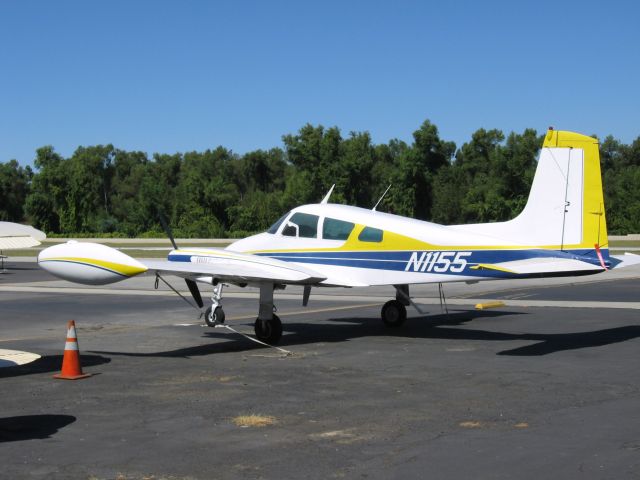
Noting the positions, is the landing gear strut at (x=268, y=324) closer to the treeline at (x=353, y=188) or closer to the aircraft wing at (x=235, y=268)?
the aircraft wing at (x=235, y=268)

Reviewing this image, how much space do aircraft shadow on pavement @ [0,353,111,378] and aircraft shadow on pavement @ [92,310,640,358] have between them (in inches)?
30.2

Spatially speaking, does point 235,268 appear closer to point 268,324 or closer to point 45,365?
point 268,324

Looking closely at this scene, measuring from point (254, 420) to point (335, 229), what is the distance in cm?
786

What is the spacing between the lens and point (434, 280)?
1591 cm

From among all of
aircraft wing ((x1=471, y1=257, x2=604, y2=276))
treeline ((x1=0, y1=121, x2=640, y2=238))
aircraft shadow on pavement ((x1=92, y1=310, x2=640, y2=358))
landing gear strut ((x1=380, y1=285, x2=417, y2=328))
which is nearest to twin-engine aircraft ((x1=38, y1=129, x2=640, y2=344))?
aircraft wing ((x1=471, y1=257, x2=604, y2=276))

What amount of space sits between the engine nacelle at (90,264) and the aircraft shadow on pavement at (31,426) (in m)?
4.07

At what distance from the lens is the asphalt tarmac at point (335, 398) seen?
785cm

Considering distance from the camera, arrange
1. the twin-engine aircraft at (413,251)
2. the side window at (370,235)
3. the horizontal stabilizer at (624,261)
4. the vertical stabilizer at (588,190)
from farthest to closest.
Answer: the side window at (370,235) → the horizontal stabilizer at (624,261) → the vertical stabilizer at (588,190) → the twin-engine aircraft at (413,251)

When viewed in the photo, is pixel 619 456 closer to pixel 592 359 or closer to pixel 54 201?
pixel 592 359

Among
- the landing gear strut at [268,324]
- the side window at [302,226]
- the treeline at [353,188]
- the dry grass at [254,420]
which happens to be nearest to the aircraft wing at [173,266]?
the landing gear strut at [268,324]

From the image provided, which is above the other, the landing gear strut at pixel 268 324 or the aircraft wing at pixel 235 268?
the aircraft wing at pixel 235 268

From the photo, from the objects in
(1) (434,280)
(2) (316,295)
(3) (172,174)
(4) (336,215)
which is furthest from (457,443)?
(3) (172,174)

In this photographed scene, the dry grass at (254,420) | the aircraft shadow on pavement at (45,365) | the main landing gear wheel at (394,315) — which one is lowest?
the aircraft shadow on pavement at (45,365)

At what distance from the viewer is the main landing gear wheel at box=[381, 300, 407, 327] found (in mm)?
18875
